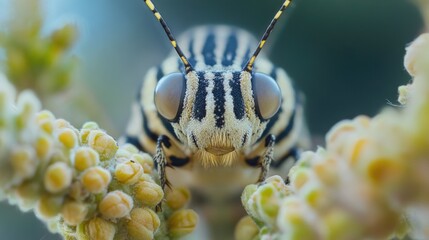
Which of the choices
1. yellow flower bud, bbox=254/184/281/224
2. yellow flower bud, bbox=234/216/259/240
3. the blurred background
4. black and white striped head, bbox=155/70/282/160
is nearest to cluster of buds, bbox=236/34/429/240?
yellow flower bud, bbox=254/184/281/224

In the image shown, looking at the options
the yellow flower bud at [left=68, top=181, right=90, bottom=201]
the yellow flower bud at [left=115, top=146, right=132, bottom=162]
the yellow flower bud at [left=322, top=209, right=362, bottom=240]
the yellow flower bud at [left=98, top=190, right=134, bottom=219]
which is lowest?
the yellow flower bud at [left=322, top=209, right=362, bottom=240]

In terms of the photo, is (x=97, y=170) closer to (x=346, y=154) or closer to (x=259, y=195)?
(x=259, y=195)

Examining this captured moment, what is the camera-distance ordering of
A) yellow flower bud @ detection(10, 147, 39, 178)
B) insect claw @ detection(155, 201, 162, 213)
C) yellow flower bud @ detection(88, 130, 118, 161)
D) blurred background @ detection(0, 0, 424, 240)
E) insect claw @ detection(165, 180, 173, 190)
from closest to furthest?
yellow flower bud @ detection(10, 147, 39, 178) < yellow flower bud @ detection(88, 130, 118, 161) < insect claw @ detection(155, 201, 162, 213) < insect claw @ detection(165, 180, 173, 190) < blurred background @ detection(0, 0, 424, 240)

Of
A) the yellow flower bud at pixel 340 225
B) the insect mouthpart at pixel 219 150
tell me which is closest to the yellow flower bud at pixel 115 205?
the yellow flower bud at pixel 340 225

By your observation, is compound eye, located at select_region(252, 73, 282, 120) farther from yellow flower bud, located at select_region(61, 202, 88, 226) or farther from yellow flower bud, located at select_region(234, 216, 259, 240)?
yellow flower bud, located at select_region(61, 202, 88, 226)

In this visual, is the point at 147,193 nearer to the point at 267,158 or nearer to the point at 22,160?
the point at 22,160

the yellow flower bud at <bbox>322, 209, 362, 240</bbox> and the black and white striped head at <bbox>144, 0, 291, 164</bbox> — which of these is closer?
the yellow flower bud at <bbox>322, 209, 362, 240</bbox>
